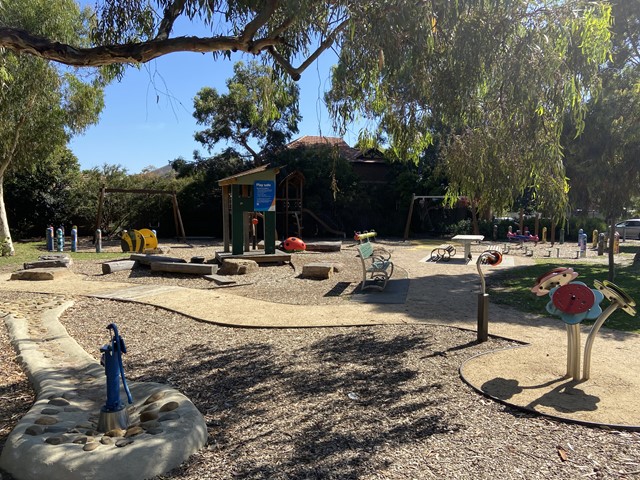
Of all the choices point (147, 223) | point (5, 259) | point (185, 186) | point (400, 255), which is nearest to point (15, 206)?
point (147, 223)

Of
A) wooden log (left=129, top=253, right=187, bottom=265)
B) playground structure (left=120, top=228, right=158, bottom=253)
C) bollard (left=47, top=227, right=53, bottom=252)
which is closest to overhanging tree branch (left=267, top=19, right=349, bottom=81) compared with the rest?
wooden log (left=129, top=253, right=187, bottom=265)

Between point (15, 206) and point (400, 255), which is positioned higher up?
point (15, 206)

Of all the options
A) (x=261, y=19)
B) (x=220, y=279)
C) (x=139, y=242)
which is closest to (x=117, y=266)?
(x=220, y=279)

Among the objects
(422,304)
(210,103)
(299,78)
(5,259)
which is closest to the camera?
(299,78)

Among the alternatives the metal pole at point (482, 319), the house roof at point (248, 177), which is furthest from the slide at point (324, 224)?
the metal pole at point (482, 319)

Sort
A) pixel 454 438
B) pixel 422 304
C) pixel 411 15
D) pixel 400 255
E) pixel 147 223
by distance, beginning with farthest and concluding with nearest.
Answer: pixel 147 223 → pixel 400 255 → pixel 422 304 → pixel 411 15 → pixel 454 438

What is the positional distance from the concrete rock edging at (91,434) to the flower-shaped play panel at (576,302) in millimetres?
3206

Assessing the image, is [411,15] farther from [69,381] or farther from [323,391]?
[69,381]

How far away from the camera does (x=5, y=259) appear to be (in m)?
15.7

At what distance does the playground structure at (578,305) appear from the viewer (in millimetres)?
4383

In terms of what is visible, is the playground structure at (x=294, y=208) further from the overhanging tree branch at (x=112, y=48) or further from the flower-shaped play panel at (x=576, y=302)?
the flower-shaped play panel at (x=576, y=302)

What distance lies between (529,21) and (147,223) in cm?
2471

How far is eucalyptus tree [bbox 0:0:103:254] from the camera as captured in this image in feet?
46.9

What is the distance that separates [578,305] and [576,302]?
30mm
